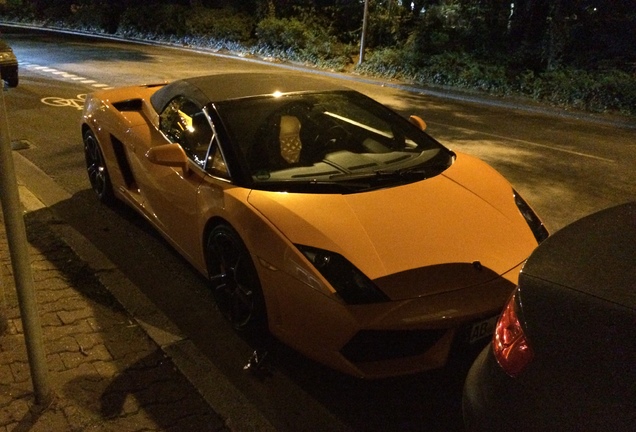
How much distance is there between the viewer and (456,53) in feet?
57.6

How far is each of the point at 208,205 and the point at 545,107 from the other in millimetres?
11870

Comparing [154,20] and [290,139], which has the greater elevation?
[154,20]

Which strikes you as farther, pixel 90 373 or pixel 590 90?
pixel 590 90

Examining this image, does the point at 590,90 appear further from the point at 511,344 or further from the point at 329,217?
the point at 511,344

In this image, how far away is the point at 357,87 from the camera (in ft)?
51.3

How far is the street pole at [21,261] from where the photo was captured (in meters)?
2.35

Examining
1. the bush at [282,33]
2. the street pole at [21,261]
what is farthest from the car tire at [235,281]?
the bush at [282,33]

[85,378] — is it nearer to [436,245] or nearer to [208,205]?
[208,205]

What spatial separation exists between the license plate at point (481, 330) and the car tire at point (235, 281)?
41.6 inches

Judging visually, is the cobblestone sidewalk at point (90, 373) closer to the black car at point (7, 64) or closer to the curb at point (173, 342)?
the curb at point (173, 342)

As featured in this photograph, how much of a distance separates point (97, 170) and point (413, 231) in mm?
3561

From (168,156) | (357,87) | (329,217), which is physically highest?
(168,156)

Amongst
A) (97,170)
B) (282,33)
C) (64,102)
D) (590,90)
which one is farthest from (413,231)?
(282,33)

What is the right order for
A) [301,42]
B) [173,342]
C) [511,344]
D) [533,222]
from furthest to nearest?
1. [301,42]
2. [533,222]
3. [173,342]
4. [511,344]
